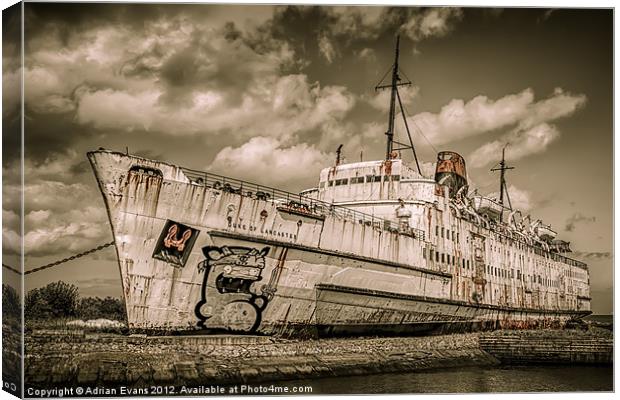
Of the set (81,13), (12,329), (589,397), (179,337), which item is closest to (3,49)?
(81,13)

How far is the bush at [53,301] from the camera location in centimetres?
1158

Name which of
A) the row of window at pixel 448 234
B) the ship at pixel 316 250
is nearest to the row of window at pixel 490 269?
the ship at pixel 316 250

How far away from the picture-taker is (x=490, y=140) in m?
16.4

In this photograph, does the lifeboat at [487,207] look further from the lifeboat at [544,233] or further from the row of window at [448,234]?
the lifeboat at [544,233]

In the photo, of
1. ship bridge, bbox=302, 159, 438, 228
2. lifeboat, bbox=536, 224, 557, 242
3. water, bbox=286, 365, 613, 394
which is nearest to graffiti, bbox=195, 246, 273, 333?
water, bbox=286, 365, 613, 394

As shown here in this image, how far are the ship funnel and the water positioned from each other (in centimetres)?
628

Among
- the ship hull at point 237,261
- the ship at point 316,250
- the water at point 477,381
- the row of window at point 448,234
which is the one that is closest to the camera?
the ship hull at point 237,261

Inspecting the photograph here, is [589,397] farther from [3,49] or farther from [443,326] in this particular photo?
[3,49]

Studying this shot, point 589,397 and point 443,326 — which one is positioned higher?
point 443,326

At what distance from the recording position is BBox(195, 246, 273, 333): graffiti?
1312 cm

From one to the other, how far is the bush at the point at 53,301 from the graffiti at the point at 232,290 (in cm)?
235

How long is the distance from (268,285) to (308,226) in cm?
184

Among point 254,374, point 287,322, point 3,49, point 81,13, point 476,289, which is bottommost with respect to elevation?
point 254,374

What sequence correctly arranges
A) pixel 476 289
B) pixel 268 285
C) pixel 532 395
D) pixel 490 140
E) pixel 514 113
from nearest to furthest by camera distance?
1. pixel 532 395
2. pixel 268 285
3. pixel 514 113
4. pixel 490 140
5. pixel 476 289
